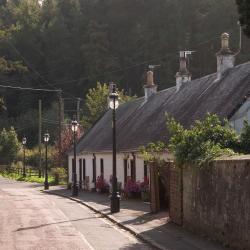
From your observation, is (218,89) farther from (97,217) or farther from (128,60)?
(128,60)

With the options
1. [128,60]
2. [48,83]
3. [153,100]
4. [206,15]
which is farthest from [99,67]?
[153,100]

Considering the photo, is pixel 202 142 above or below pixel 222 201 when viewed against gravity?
above

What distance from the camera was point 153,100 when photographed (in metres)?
44.0

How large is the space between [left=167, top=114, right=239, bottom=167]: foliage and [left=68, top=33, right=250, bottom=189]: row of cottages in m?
7.43

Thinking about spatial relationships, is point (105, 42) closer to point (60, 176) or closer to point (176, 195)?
point (60, 176)

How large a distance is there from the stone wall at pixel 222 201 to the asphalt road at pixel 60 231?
5.38 ft

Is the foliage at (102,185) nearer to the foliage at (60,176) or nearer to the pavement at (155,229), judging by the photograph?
the pavement at (155,229)

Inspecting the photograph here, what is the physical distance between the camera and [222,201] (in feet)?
48.4

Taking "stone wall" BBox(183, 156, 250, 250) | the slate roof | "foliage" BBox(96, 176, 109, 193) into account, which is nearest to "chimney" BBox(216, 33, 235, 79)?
the slate roof

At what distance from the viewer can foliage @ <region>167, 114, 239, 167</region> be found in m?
17.2

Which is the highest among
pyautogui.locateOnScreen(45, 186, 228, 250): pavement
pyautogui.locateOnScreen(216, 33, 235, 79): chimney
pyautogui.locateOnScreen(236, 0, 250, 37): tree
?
pyautogui.locateOnScreen(216, 33, 235, 79): chimney


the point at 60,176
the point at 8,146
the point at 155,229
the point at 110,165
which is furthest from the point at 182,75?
the point at 8,146

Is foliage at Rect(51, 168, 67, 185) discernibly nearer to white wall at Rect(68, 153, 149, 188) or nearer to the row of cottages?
the row of cottages

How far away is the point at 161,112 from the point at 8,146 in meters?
50.7
